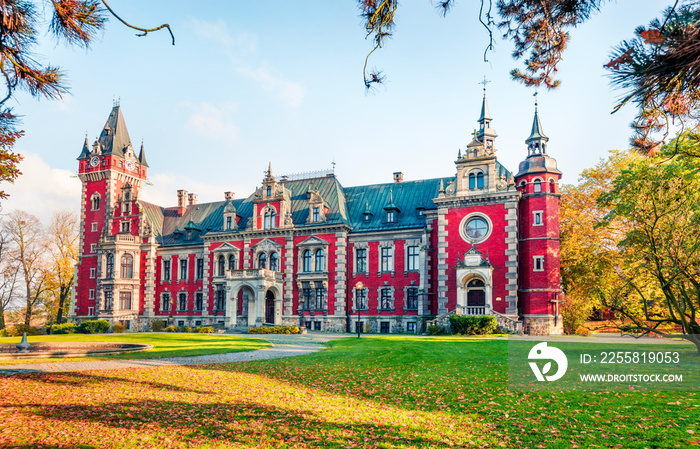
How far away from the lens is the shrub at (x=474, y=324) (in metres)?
31.2

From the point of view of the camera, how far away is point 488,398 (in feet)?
34.7

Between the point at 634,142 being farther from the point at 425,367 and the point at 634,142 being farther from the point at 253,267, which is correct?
the point at 253,267

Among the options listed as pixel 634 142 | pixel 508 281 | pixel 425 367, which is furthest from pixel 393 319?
pixel 634 142

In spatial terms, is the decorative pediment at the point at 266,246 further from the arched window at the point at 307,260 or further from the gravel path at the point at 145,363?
the gravel path at the point at 145,363

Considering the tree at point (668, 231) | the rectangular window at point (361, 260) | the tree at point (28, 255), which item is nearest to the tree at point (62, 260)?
the tree at point (28, 255)

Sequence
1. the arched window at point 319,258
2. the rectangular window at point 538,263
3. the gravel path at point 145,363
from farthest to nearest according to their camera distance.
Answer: the arched window at point 319,258, the rectangular window at point 538,263, the gravel path at point 145,363

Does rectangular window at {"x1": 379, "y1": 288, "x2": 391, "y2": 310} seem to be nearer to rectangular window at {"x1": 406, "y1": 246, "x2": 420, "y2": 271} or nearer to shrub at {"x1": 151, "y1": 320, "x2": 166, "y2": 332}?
rectangular window at {"x1": 406, "y1": 246, "x2": 420, "y2": 271}

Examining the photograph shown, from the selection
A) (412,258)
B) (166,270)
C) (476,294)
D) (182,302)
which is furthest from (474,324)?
(166,270)

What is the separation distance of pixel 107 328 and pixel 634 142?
4676 centimetres

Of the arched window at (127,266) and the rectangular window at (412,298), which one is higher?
the arched window at (127,266)

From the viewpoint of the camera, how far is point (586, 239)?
35.6m

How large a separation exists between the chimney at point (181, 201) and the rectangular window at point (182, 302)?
31.4ft

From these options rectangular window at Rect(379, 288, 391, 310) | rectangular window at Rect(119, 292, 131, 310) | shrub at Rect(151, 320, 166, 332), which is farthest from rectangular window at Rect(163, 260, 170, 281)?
rectangular window at Rect(379, 288, 391, 310)

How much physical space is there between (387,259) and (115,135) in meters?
32.6
